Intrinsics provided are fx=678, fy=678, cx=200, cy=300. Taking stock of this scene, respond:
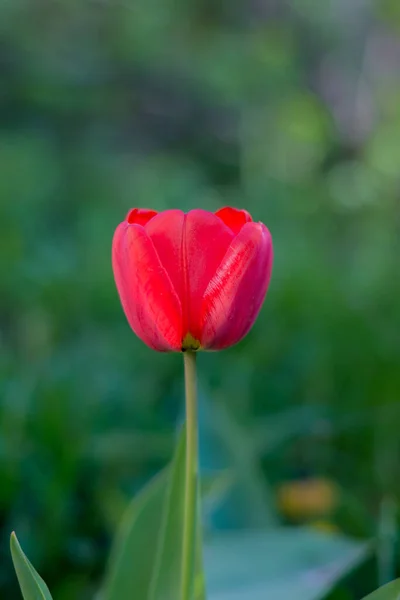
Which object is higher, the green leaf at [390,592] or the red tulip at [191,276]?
the red tulip at [191,276]

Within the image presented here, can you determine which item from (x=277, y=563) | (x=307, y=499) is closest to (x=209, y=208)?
(x=307, y=499)

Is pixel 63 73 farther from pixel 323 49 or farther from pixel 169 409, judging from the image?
pixel 169 409

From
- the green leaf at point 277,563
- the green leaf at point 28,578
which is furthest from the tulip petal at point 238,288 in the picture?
the green leaf at point 277,563

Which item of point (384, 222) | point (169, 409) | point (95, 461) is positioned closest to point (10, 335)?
point (169, 409)

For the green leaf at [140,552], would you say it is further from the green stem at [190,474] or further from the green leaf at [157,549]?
the green stem at [190,474]

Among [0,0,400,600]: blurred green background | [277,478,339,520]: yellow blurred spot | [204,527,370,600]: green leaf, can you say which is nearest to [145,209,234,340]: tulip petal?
[204,527,370,600]: green leaf

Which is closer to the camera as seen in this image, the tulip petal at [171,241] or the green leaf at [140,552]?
the tulip petal at [171,241]
